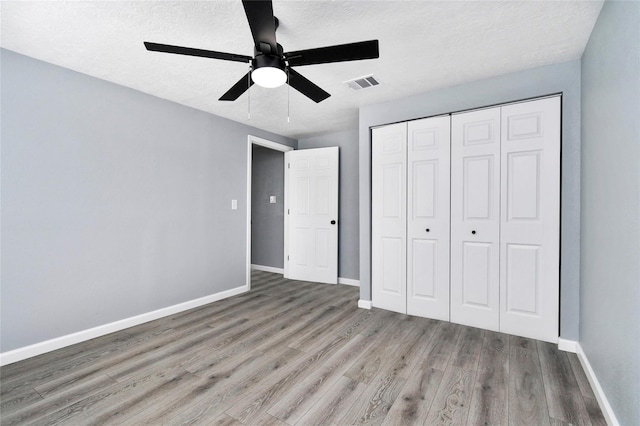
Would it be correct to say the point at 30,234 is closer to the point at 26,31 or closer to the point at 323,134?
the point at 26,31

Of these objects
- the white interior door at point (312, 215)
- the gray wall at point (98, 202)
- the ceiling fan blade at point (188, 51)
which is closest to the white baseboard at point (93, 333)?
the gray wall at point (98, 202)

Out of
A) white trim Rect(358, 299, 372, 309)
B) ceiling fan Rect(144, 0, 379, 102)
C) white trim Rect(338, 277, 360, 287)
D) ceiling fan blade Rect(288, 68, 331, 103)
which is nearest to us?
ceiling fan Rect(144, 0, 379, 102)

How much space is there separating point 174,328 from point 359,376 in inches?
75.7

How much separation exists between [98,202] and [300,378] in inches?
95.2

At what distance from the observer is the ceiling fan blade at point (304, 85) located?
1.93 m

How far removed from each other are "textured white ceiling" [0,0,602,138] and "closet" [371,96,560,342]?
0.52 m

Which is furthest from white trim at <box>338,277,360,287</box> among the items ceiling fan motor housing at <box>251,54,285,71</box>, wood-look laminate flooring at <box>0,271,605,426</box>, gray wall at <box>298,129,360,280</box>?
ceiling fan motor housing at <box>251,54,285,71</box>

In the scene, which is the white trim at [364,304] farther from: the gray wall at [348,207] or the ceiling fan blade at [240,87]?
the ceiling fan blade at [240,87]

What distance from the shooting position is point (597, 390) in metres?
1.75

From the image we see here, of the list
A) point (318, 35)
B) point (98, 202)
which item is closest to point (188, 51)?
point (318, 35)

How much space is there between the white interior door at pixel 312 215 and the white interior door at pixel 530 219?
2419 mm

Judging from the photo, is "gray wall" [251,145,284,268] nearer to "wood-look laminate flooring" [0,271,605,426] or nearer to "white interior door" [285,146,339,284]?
"white interior door" [285,146,339,284]

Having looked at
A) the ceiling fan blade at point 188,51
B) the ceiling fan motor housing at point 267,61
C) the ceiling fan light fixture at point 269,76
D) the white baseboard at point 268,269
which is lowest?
the white baseboard at point 268,269

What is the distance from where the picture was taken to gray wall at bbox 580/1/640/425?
4.36 feet
